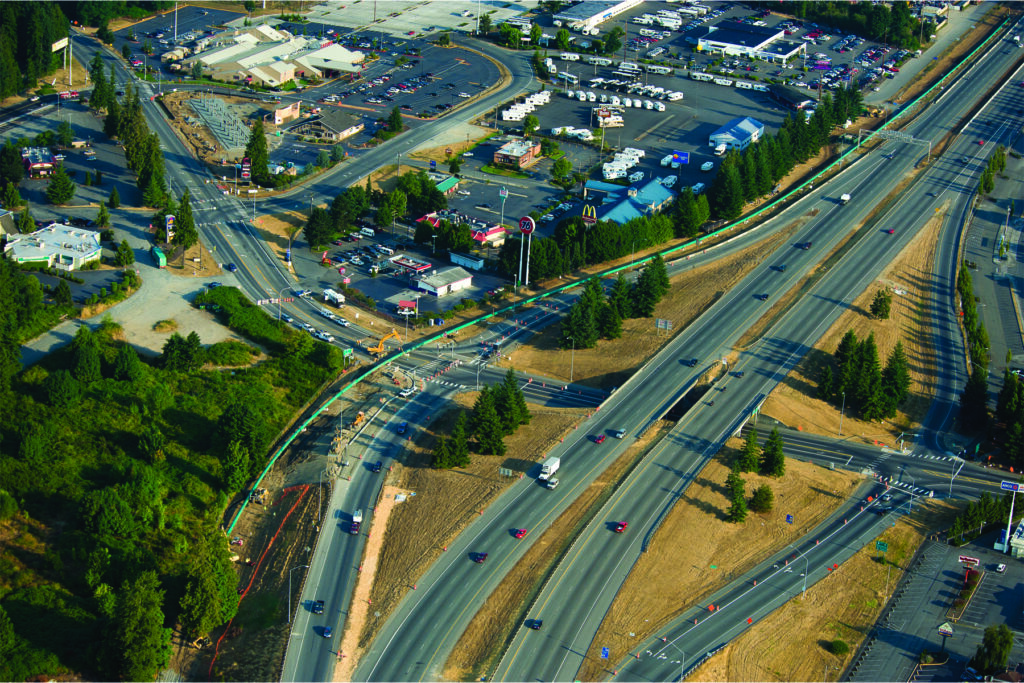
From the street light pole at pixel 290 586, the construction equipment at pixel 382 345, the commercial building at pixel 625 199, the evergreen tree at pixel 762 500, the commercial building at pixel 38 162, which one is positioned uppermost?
the evergreen tree at pixel 762 500

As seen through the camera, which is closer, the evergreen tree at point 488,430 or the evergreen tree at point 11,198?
the evergreen tree at point 488,430

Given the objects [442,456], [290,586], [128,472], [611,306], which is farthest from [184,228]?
[290,586]

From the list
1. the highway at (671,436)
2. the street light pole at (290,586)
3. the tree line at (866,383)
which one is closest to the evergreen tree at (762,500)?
the highway at (671,436)

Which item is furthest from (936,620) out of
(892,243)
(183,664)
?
(892,243)

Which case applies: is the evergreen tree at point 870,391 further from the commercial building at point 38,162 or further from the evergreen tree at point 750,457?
the commercial building at point 38,162

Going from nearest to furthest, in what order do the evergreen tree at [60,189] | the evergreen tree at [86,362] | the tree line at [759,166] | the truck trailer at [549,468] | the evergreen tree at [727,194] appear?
the truck trailer at [549,468], the evergreen tree at [86,362], the evergreen tree at [60,189], the evergreen tree at [727,194], the tree line at [759,166]

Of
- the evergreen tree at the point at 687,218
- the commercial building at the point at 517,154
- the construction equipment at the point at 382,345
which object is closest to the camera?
the construction equipment at the point at 382,345
